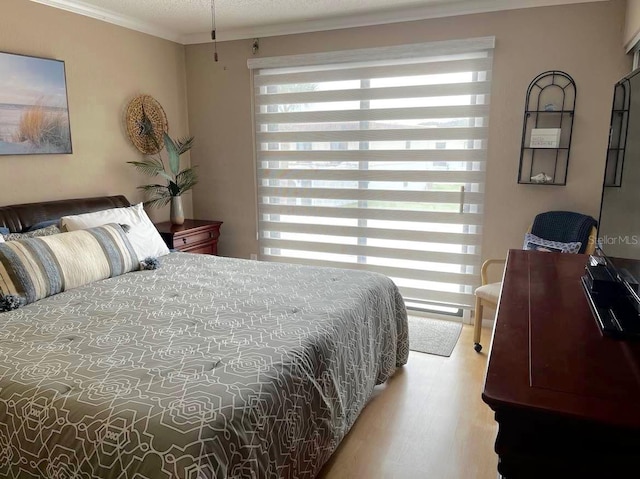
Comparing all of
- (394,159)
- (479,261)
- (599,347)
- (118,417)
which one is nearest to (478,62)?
(394,159)

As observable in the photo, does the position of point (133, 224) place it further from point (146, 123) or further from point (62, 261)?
point (146, 123)

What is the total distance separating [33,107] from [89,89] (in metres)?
0.54

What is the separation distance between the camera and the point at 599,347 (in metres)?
1.10

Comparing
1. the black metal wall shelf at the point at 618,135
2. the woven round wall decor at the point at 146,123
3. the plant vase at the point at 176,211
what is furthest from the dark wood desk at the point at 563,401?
the woven round wall decor at the point at 146,123

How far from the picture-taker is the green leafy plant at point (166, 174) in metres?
3.96

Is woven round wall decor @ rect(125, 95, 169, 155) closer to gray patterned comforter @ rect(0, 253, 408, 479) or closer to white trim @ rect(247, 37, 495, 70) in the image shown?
white trim @ rect(247, 37, 495, 70)

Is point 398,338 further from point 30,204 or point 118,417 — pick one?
point 30,204

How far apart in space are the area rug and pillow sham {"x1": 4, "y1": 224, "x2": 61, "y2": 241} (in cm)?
253

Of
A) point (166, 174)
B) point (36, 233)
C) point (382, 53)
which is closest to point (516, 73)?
point (382, 53)

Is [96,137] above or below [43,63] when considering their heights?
below

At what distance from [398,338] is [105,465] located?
1.95 meters

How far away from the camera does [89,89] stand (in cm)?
351

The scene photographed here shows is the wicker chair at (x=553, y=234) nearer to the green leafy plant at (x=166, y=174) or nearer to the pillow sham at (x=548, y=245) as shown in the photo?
the pillow sham at (x=548, y=245)

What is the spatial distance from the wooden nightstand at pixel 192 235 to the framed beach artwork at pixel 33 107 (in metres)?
0.98
